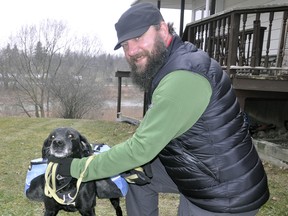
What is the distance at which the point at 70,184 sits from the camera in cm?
258

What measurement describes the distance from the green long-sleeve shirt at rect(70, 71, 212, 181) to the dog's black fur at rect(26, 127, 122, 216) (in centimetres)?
70

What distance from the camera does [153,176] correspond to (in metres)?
2.53

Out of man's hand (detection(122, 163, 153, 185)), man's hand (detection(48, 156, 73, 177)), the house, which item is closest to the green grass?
the house

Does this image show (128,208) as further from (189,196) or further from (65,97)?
(65,97)

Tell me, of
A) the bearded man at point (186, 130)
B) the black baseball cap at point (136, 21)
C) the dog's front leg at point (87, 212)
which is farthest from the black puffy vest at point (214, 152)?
the dog's front leg at point (87, 212)

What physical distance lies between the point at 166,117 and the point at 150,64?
0.35 meters

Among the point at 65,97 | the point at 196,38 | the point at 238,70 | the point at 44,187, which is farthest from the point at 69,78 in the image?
the point at 44,187

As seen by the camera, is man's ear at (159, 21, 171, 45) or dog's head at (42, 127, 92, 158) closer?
man's ear at (159, 21, 171, 45)

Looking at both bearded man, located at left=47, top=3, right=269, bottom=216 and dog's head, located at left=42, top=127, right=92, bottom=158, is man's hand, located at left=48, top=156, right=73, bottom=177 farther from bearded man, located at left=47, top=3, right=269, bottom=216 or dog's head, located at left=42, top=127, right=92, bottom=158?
dog's head, located at left=42, top=127, right=92, bottom=158

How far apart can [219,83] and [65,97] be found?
1139 inches

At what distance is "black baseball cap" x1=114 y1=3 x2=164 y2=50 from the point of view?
1.84 meters

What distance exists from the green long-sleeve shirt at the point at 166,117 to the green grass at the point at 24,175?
217 cm

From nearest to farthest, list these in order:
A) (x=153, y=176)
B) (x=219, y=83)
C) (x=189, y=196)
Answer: (x=219, y=83), (x=189, y=196), (x=153, y=176)

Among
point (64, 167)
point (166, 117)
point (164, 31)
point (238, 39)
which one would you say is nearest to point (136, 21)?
point (164, 31)
